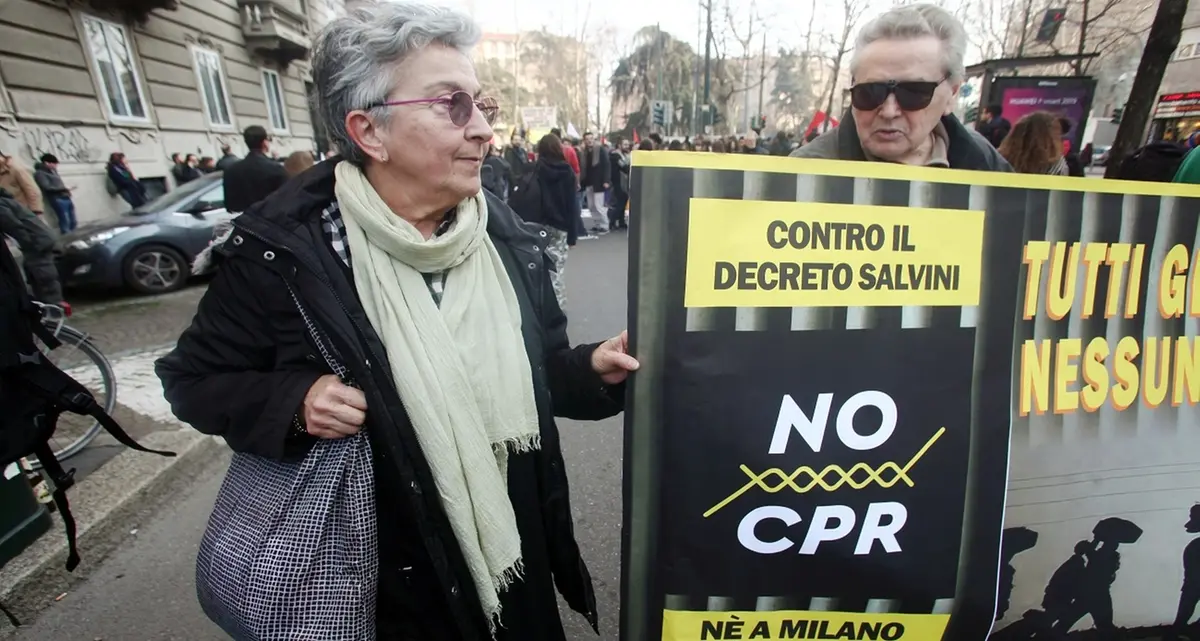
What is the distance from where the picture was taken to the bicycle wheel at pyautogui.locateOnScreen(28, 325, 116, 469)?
3555mm

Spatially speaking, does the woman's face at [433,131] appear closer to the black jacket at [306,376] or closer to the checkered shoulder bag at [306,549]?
the black jacket at [306,376]

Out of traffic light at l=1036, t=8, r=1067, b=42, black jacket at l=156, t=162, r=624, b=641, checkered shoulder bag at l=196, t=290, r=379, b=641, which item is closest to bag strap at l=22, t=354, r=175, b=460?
black jacket at l=156, t=162, r=624, b=641

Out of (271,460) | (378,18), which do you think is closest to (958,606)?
(271,460)

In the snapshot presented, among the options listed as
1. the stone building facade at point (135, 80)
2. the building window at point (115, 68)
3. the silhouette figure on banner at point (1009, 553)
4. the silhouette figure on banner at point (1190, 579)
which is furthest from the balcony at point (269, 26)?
the silhouette figure on banner at point (1190, 579)

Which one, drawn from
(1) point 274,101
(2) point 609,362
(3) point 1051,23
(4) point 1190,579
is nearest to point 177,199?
(2) point 609,362

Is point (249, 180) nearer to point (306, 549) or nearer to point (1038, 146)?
point (306, 549)

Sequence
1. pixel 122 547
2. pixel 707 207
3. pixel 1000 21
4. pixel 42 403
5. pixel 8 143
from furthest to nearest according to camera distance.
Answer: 1. pixel 1000 21
2. pixel 8 143
3. pixel 122 547
4. pixel 42 403
5. pixel 707 207

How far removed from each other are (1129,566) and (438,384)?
1431 millimetres

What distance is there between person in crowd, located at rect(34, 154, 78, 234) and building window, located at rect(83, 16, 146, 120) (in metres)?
2.58

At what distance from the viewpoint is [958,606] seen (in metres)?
1.18

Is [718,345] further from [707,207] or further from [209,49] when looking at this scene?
[209,49]

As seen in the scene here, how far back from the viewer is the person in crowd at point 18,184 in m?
6.97

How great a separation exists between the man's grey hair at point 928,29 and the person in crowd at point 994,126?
633 centimetres

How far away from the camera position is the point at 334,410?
Result: 3.86ft
